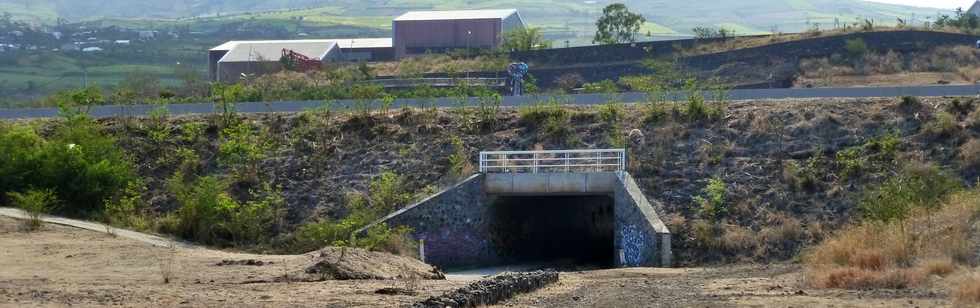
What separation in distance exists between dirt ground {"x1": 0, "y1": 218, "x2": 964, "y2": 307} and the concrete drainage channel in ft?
0.95

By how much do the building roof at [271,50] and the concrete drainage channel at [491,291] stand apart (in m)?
65.7

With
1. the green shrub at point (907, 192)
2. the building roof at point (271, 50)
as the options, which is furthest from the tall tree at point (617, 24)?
the green shrub at point (907, 192)

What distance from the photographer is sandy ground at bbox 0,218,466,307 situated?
26625 millimetres

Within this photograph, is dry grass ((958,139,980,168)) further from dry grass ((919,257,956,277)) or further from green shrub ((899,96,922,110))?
dry grass ((919,257,956,277))

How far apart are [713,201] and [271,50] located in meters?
62.7

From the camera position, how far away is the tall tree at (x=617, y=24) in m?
98.9

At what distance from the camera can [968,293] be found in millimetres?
24578

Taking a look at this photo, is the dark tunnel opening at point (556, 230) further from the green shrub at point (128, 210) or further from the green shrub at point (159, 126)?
the green shrub at point (159, 126)

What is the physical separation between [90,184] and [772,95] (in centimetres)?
2292

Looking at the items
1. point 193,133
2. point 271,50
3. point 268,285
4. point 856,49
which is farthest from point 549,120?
point 271,50

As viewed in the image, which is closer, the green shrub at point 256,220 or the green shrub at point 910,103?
the green shrub at point 256,220

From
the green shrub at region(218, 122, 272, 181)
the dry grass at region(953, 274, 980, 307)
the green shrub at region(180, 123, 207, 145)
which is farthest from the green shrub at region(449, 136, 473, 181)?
the dry grass at region(953, 274, 980, 307)

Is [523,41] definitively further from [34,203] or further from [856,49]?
[34,203]

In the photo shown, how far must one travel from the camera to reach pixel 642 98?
177 ft
